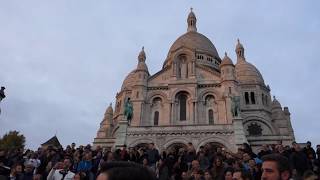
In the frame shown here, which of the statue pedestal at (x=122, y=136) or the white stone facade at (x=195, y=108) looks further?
the statue pedestal at (x=122, y=136)

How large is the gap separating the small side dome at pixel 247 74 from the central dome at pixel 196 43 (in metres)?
4.14

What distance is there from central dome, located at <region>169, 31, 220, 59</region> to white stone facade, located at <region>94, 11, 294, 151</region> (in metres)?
1.39

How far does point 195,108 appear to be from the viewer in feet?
112

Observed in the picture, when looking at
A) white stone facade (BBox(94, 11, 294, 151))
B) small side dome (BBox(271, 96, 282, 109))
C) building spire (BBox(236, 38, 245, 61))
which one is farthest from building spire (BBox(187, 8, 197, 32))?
small side dome (BBox(271, 96, 282, 109))

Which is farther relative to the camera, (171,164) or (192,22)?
(192,22)

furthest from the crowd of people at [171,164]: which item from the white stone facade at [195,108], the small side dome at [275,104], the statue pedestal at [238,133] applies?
the small side dome at [275,104]

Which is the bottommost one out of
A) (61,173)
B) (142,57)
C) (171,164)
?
(61,173)

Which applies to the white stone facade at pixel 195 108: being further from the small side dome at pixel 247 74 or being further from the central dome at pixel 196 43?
the central dome at pixel 196 43

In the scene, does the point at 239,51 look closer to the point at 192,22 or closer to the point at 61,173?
the point at 192,22

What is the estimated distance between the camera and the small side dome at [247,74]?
44312 mm

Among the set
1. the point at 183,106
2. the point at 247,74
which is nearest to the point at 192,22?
the point at 247,74

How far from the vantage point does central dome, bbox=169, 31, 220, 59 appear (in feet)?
158

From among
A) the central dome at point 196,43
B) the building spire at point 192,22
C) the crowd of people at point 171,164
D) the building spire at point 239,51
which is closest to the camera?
the crowd of people at point 171,164

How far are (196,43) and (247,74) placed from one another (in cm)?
891
